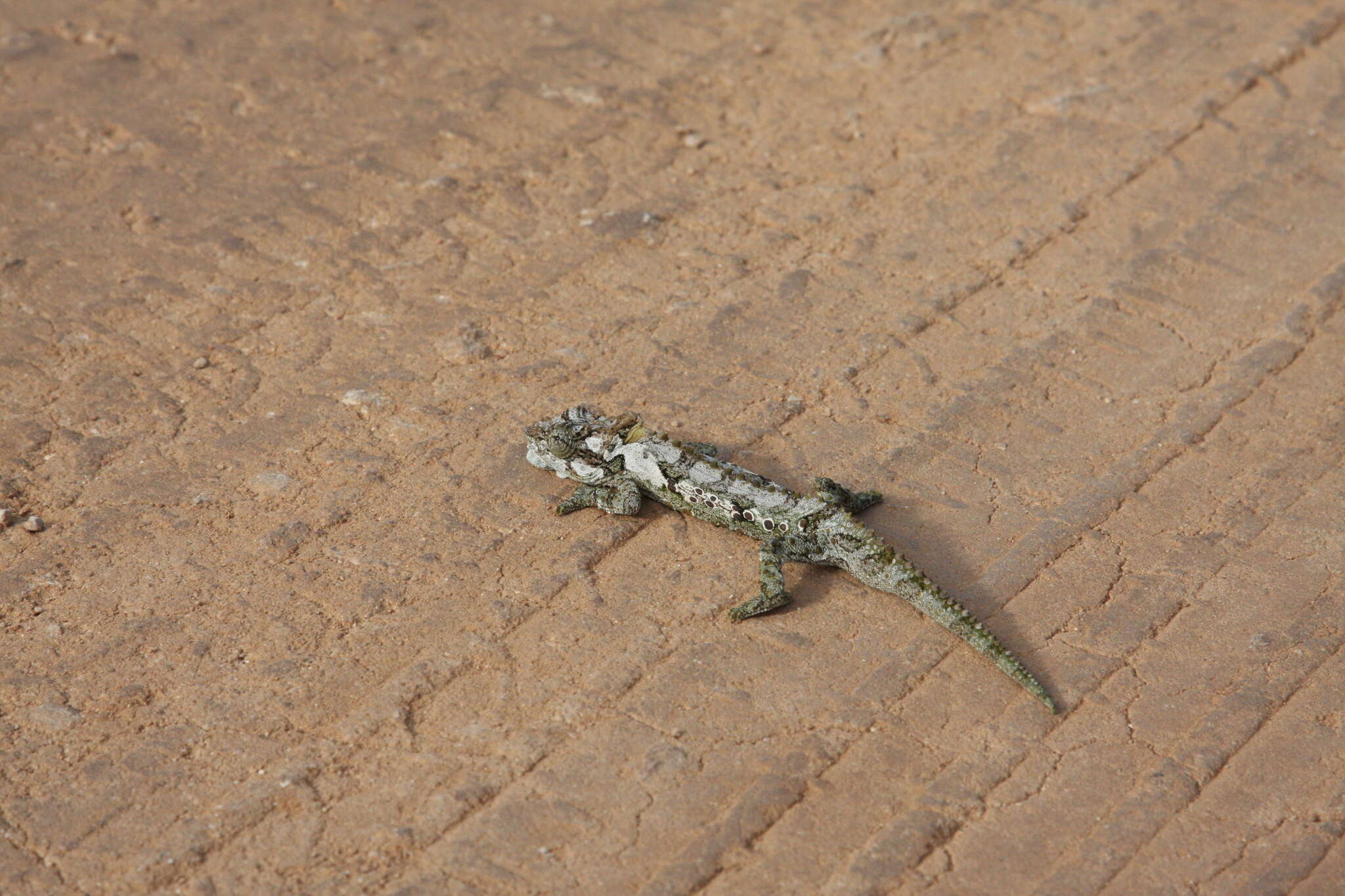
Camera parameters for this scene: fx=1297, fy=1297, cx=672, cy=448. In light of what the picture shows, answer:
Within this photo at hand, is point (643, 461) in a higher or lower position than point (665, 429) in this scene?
higher

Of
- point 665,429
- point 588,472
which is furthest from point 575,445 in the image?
point 665,429

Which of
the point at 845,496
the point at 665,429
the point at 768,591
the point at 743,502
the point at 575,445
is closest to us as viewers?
the point at 768,591

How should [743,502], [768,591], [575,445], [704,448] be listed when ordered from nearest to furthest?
1. [768,591]
2. [743,502]
3. [575,445]
4. [704,448]

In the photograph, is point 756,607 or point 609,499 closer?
point 756,607

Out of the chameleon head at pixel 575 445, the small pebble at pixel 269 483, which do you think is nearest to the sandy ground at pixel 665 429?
the small pebble at pixel 269 483

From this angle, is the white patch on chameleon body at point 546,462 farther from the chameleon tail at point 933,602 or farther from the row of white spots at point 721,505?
the chameleon tail at point 933,602

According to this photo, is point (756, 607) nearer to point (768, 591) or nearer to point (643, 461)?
point (768, 591)

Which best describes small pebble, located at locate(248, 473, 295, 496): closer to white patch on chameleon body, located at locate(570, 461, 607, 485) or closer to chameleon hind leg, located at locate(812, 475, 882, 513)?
white patch on chameleon body, located at locate(570, 461, 607, 485)
